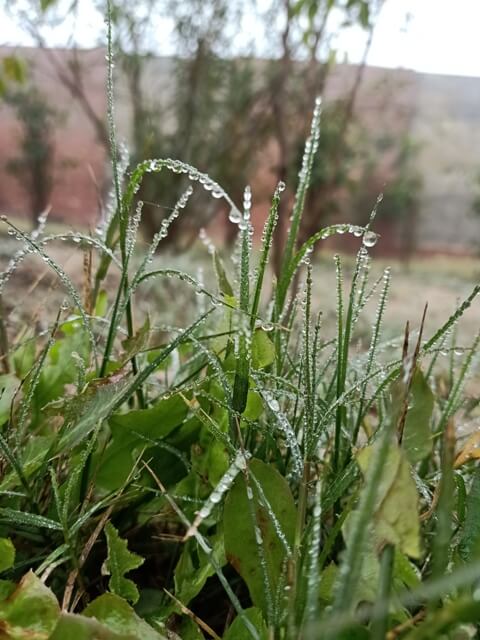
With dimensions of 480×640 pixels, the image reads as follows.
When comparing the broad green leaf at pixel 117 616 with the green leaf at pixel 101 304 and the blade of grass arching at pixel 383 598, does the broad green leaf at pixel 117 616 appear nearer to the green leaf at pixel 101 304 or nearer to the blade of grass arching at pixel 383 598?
the blade of grass arching at pixel 383 598

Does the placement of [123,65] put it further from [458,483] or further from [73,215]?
[458,483]

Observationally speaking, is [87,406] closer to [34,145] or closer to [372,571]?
[372,571]

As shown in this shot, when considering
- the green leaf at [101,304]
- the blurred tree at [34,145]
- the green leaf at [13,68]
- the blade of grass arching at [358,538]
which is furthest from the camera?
the blurred tree at [34,145]

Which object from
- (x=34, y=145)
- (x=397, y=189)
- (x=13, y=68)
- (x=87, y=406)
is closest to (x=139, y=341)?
(x=87, y=406)

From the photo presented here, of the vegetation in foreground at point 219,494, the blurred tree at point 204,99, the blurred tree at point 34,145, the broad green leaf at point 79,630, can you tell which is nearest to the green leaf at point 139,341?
the vegetation in foreground at point 219,494

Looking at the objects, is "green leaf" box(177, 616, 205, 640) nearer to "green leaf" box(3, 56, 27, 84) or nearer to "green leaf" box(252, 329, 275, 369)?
"green leaf" box(252, 329, 275, 369)

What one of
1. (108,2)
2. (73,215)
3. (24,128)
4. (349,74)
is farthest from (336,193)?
(108,2)

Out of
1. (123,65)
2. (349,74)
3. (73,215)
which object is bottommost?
(73,215)
